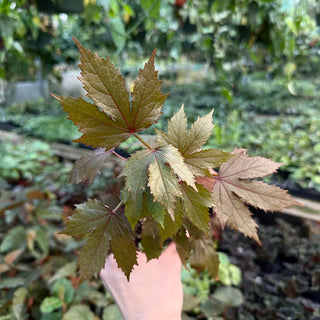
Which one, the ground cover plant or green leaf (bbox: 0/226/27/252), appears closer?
the ground cover plant

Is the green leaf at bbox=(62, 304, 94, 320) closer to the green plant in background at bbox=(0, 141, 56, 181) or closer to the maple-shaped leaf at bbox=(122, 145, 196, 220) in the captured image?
the maple-shaped leaf at bbox=(122, 145, 196, 220)

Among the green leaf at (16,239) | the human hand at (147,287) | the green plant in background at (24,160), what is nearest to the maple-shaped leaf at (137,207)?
the human hand at (147,287)

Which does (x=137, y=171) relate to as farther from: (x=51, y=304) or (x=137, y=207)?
(x=51, y=304)

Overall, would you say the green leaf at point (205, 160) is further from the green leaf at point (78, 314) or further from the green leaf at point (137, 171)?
the green leaf at point (78, 314)

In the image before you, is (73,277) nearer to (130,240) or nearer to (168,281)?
(168,281)

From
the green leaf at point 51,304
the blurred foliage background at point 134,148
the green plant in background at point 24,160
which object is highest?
the blurred foliage background at point 134,148

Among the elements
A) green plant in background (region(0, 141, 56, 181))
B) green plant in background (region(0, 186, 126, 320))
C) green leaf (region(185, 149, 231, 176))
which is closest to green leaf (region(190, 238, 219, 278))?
green leaf (region(185, 149, 231, 176))

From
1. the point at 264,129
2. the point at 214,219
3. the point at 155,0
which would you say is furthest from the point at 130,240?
the point at 264,129
